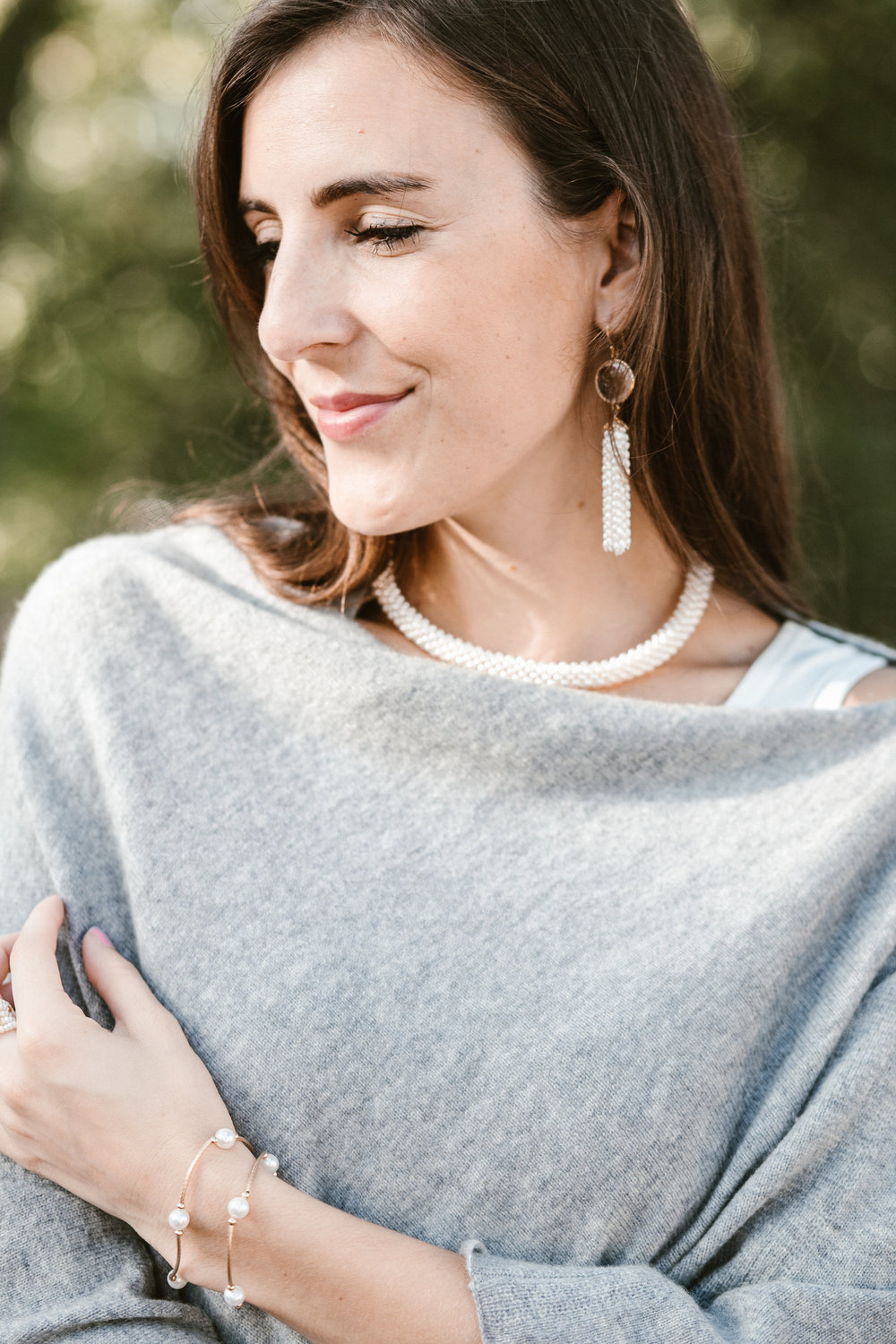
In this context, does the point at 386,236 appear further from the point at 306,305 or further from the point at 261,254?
the point at 261,254

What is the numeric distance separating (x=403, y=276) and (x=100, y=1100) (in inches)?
39.2

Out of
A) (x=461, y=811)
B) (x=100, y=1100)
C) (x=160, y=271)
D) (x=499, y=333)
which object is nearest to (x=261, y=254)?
(x=499, y=333)

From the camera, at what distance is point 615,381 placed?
1668 mm

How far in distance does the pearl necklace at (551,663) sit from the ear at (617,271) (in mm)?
420

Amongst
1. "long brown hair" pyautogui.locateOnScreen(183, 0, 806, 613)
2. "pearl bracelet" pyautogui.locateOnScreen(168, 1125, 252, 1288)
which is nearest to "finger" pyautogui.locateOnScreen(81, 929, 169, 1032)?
"pearl bracelet" pyautogui.locateOnScreen(168, 1125, 252, 1288)

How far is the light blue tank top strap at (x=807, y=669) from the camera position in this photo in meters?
1.68

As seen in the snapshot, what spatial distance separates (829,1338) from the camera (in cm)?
122

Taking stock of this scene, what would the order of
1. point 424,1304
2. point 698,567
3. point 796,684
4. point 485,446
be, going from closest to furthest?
point 424,1304, point 485,446, point 796,684, point 698,567

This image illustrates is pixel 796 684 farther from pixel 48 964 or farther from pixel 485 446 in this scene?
pixel 48 964

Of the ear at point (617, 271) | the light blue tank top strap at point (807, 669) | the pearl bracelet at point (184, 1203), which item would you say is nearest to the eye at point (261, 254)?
the ear at point (617, 271)

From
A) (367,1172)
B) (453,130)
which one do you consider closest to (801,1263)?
(367,1172)

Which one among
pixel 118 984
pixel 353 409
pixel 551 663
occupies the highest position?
pixel 353 409

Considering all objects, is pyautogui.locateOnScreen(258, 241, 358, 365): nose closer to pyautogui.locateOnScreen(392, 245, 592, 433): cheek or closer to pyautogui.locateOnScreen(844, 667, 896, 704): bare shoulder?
pyautogui.locateOnScreen(392, 245, 592, 433): cheek

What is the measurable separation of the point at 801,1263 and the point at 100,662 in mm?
1096
